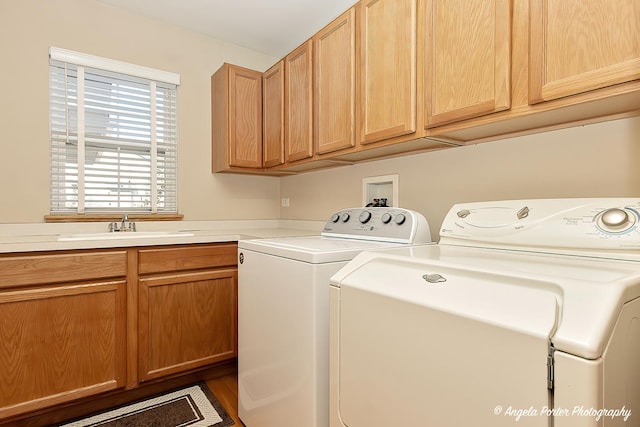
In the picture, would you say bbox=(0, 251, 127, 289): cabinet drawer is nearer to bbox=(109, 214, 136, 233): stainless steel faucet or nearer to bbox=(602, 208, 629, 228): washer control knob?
bbox=(109, 214, 136, 233): stainless steel faucet

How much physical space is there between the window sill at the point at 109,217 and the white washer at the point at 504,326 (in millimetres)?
1817

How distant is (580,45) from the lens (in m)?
1.00

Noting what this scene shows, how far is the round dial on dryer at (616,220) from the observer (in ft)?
2.96

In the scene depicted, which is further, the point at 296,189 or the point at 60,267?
the point at 296,189

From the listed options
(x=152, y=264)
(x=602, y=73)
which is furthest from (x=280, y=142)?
(x=602, y=73)

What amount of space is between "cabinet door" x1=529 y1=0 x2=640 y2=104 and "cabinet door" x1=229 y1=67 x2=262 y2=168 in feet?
6.15

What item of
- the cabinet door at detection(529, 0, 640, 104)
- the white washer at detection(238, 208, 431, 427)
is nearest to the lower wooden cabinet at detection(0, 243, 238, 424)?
the white washer at detection(238, 208, 431, 427)

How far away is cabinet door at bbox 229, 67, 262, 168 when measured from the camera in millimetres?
2465

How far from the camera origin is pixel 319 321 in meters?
1.16

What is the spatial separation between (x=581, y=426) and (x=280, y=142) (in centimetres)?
214

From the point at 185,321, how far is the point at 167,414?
47 centimetres

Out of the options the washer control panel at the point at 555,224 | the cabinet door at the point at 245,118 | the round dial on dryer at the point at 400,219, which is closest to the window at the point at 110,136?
the cabinet door at the point at 245,118

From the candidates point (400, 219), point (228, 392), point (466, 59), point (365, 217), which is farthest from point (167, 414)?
point (466, 59)

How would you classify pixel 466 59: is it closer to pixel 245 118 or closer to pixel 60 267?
pixel 245 118
